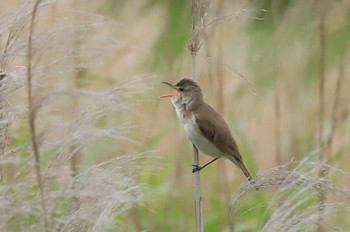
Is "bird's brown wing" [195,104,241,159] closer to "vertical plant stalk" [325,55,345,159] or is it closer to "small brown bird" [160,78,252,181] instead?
"small brown bird" [160,78,252,181]

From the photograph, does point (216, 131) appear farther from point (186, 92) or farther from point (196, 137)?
point (186, 92)

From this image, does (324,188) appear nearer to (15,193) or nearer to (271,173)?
(271,173)

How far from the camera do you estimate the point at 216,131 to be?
368 centimetres

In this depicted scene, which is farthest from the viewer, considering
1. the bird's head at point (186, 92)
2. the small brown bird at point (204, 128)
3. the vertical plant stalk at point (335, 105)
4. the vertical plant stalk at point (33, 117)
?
the vertical plant stalk at point (335, 105)

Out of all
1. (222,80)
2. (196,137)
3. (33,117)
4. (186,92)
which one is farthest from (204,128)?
(33,117)

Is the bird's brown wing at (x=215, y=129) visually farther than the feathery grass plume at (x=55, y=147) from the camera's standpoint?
Yes

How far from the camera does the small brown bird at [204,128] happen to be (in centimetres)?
361

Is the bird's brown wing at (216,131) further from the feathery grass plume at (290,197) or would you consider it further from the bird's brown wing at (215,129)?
the feathery grass plume at (290,197)

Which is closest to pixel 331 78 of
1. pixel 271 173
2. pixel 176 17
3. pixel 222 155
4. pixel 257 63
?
pixel 257 63

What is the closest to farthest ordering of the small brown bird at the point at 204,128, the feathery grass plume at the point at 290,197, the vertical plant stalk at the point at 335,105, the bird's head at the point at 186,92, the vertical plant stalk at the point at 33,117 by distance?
the vertical plant stalk at the point at 33,117, the feathery grass plume at the point at 290,197, the bird's head at the point at 186,92, the small brown bird at the point at 204,128, the vertical plant stalk at the point at 335,105

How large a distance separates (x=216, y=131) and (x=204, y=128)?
7 cm

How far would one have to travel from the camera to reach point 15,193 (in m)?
2.26

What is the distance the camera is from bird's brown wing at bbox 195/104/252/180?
3627mm

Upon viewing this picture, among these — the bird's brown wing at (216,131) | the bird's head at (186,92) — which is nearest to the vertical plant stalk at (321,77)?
the bird's brown wing at (216,131)
